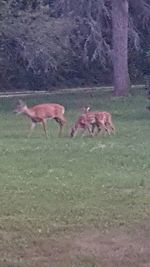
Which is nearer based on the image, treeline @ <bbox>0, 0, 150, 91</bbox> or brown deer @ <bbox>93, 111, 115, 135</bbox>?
brown deer @ <bbox>93, 111, 115, 135</bbox>

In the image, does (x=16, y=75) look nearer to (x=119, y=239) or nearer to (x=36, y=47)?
(x=36, y=47)

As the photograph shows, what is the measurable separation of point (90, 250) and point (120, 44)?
2792 centimetres

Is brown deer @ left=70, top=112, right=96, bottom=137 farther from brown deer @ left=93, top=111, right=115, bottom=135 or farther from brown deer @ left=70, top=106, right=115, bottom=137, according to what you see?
brown deer @ left=93, top=111, right=115, bottom=135

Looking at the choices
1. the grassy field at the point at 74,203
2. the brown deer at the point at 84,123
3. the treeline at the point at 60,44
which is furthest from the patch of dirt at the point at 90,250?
the treeline at the point at 60,44

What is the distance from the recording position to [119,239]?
10852mm

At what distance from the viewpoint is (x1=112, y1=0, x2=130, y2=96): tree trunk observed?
1481 inches

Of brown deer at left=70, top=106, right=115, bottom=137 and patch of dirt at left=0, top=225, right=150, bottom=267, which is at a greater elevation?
patch of dirt at left=0, top=225, right=150, bottom=267

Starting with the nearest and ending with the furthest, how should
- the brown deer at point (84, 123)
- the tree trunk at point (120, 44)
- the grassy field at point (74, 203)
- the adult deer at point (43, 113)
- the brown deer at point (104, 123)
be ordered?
the grassy field at point (74, 203) → the brown deer at point (84, 123) → the brown deer at point (104, 123) → the adult deer at point (43, 113) → the tree trunk at point (120, 44)

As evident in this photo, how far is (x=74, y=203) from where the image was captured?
1226 centimetres

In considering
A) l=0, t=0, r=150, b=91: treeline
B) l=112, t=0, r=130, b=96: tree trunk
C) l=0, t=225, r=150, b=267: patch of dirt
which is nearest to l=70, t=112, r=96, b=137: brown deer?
l=0, t=225, r=150, b=267: patch of dirt

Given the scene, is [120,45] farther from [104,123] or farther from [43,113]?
[104,123]

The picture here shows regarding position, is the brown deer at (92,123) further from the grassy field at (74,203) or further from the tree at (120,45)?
the tree at (120,45)

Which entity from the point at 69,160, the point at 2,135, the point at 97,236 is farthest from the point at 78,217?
the point at 2,135

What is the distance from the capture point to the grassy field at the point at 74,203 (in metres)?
10.4
